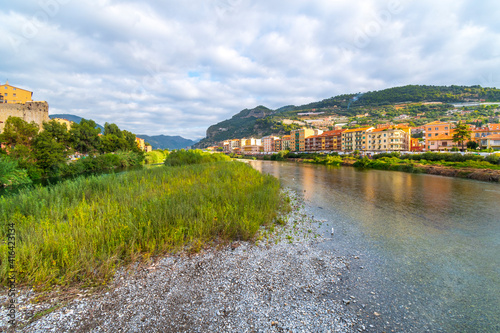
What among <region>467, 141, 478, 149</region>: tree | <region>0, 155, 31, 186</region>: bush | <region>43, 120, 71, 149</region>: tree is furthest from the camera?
<region>467, 141, 478, 149</region>: tree

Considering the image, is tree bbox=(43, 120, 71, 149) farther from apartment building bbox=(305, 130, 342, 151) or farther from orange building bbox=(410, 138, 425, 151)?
orange building bbox=(410, 138, 425, 151)

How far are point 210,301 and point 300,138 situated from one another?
8400 centimetres

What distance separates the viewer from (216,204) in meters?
6.92

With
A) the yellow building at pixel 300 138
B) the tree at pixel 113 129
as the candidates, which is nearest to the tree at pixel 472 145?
the yellow building at pixel 300 138

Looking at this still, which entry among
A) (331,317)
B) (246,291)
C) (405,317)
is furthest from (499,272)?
(246,291)

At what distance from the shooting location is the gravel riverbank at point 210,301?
2695 millimetres

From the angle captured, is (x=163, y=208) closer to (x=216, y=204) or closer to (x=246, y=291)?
(x=216, y=204)

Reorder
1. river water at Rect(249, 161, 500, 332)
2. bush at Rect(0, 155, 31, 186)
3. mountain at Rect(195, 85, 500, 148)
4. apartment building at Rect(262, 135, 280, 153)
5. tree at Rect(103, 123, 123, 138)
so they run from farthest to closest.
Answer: mountain at Rect(195, 85, 500, 148) < apartment building at Rect(262, 135, 280, 153) < tree at Rect(103, 123, 123, 138) < bush at Rect(0, 155, 31, 186) < river water at Rect(249, 161, 500, 332)

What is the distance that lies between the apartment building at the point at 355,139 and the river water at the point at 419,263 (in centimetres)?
5252

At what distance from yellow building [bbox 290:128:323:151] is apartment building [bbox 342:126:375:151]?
61.7ft

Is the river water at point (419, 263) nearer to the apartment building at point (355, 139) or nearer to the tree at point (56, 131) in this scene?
the tree at point (56, 131)

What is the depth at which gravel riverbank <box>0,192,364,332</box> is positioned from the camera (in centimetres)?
270

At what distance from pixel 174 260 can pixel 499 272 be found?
7435 mm

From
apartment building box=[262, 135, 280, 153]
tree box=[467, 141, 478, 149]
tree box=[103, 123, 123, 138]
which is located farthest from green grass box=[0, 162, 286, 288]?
apartment building box=[262, 135, 280, 153]
